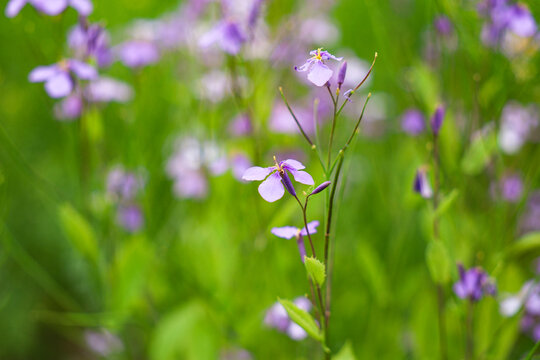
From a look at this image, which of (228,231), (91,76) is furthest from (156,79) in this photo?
(91,76)

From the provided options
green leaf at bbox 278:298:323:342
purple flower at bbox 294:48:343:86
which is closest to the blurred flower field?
green leaf at bbox 278:298:323:342

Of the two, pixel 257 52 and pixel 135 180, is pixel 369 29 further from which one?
pixel 135 180

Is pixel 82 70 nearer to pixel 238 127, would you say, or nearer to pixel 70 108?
pixel 70 108

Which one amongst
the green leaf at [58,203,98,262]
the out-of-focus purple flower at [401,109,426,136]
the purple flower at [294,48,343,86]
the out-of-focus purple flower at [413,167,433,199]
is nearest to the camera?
the purple flower at [294,48,343,86]

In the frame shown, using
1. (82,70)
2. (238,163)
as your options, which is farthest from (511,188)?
(82,70)

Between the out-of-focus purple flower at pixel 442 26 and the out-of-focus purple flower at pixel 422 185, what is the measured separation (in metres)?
0.35

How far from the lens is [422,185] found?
77 centimetres

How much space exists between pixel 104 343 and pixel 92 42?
867 millimetres

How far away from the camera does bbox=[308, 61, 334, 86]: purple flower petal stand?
0.54 m

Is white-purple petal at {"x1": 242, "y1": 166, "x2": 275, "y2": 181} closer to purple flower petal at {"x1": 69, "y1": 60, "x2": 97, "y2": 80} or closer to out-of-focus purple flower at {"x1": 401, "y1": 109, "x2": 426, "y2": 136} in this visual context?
purple flower petal at {"x1": 69, "y1": 60, "x2": 97, "y2": 80}

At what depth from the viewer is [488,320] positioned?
102cm

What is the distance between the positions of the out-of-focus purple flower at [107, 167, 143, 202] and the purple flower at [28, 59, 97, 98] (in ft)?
0.98

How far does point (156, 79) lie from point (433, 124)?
103cm

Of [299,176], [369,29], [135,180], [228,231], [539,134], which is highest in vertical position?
[299,176]
